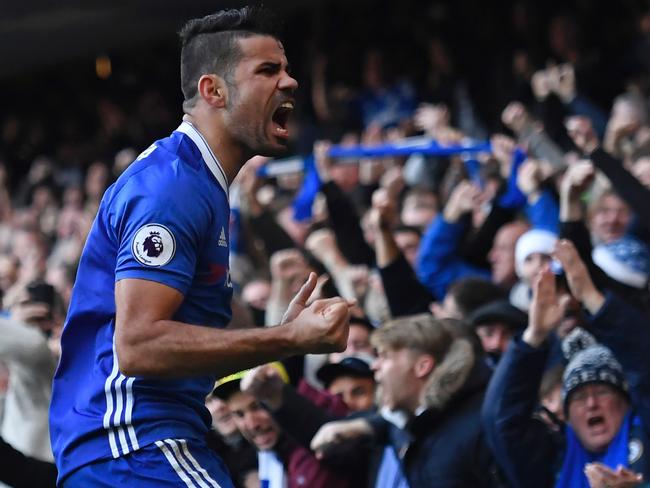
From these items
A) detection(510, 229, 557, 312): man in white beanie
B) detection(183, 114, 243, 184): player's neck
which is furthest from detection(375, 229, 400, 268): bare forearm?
detection(183, 114, 243, 184): player's neck

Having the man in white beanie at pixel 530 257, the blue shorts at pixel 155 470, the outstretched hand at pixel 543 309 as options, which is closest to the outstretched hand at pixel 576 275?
the outstretched hand at pixel 543 309

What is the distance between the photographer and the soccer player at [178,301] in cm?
342

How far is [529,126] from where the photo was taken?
812 centimetres

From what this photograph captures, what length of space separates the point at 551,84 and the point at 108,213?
5.47 m

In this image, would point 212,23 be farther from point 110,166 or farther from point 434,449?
point 110,166

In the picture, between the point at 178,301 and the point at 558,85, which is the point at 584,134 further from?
the point at 178,301

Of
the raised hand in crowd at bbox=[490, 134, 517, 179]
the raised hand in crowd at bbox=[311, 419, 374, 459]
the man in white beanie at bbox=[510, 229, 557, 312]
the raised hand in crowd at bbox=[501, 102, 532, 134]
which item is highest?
the raised hand in crowd at bbox=[501, 102, 532, 134]

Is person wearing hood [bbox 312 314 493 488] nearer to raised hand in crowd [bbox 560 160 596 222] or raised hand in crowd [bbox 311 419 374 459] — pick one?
raised hand in crowd [bbox 311 419 374 459]

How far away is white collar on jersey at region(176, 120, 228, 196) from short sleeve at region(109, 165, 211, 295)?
160 millimetres

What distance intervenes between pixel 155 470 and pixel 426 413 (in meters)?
1.81

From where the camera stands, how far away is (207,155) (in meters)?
3.75

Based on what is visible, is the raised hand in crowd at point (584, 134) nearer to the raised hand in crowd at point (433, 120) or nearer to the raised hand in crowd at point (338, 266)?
the raised hand in crowd at point (338, 266)

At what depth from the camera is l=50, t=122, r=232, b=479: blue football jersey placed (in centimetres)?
352

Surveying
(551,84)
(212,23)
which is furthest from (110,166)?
(212,23)
